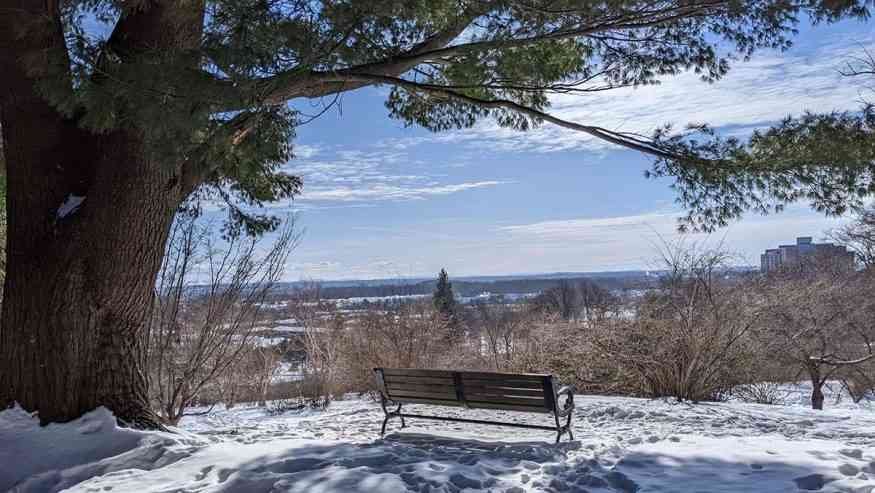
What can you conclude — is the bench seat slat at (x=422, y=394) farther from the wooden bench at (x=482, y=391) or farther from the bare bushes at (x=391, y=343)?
the bare bushes at (x=391, y=343)

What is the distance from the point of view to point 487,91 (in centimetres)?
621

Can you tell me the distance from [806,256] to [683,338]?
1414 centimetres

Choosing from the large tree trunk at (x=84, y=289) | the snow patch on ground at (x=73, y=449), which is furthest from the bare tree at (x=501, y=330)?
the snow patch on ground at (x=73, y=449)

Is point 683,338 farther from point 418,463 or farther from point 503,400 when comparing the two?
point 418,463

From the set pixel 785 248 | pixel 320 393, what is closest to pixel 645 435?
pixel 320 393

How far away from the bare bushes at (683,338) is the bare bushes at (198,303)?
18.0 feet

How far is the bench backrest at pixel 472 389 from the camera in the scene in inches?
179

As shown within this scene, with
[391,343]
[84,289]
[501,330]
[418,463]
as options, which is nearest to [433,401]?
[418,463]

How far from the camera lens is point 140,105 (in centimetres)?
369

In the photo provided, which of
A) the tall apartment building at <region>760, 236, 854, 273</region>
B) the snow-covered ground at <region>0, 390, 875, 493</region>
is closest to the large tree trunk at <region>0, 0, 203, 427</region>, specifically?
the snow-covered ground at <region>0, 390, 875, 493</region>

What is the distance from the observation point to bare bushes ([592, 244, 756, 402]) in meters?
8.94

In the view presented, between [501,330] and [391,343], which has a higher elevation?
[391,343]

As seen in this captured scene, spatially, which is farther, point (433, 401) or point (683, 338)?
point (683, 338)

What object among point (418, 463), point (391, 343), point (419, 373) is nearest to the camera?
point (418, 463)
